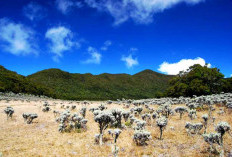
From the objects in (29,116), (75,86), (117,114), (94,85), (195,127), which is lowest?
(29,116)

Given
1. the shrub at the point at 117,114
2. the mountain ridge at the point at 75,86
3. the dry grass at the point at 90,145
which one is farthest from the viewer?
the mountain ridge at the point at 75,86

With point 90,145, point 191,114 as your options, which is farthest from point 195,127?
point 90,145

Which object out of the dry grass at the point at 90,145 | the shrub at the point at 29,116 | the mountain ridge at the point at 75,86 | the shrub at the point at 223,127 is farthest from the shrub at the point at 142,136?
the mountain ridge at the point at 75,86

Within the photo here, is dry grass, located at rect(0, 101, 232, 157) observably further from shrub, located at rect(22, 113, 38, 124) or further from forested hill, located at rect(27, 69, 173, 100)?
forested hill, located at rect(27, 69, 173, 100)

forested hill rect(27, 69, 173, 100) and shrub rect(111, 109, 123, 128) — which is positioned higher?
forested hill rect(27, 69, 173, 100)

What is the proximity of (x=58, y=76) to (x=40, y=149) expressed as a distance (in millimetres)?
137856

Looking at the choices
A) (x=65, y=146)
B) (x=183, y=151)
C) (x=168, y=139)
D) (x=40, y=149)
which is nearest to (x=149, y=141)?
(x=168, y=139)

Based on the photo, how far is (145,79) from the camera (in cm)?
19075

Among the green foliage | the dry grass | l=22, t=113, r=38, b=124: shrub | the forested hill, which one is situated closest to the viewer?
the dry grass

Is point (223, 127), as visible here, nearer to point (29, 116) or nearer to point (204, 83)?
point (29, 116)

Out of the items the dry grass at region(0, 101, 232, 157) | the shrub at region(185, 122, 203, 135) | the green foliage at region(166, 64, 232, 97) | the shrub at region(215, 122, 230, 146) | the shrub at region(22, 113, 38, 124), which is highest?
the green foliage at region(166, 64, 232, 97)

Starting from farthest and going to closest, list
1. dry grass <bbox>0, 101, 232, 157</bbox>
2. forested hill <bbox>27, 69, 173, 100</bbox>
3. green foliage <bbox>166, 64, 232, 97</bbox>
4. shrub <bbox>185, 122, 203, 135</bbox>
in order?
forested hill <bbox>27, 69, 173, 100</bbox>
green foliage <bbox>166, 64, 232, 97</bbox>
shrub <bbox>185, 122, 203, 135</bbox>
dry grass <bbox>0, 101, 232, 157</bbox>

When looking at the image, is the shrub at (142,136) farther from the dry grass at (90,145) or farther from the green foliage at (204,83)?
the green foliage at (204,83)

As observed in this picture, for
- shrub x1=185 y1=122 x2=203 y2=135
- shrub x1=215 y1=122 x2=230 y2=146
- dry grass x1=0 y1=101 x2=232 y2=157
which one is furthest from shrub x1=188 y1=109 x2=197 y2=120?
shrub x1=215 y1=122 x2=230 y2=146
